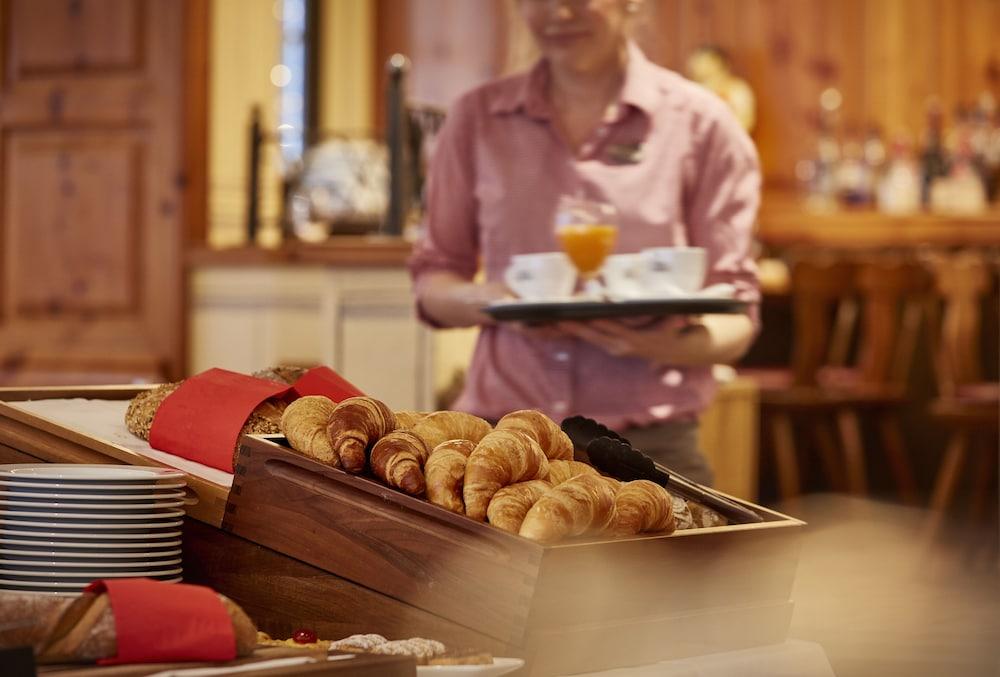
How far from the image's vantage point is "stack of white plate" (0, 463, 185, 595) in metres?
1.15

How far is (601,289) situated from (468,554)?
3.22 ft

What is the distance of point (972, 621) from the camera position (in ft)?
12.8

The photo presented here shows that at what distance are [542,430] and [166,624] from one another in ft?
1.24

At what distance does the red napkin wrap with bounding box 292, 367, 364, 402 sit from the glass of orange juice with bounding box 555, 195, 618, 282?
21.6 inches

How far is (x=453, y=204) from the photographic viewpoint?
218cm

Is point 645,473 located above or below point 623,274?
below

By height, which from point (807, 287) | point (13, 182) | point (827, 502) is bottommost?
point (827, 502)

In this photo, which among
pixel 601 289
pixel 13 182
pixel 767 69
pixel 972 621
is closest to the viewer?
pixel 601 289

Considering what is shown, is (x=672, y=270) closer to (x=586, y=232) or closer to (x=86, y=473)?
(x=586, y=232)

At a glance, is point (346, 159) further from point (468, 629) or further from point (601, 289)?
point (468, 629)

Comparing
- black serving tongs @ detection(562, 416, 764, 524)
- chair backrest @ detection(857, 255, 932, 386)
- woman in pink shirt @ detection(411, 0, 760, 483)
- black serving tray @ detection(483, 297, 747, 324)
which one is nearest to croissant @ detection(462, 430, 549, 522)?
black serving tongs @ detection(562, 416, 764, 524)

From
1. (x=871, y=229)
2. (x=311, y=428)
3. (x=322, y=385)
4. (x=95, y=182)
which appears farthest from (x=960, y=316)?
(x=311, y=428)

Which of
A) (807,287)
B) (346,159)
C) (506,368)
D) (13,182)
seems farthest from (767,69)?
(506,368)

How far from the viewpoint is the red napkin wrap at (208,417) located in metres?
1.34
